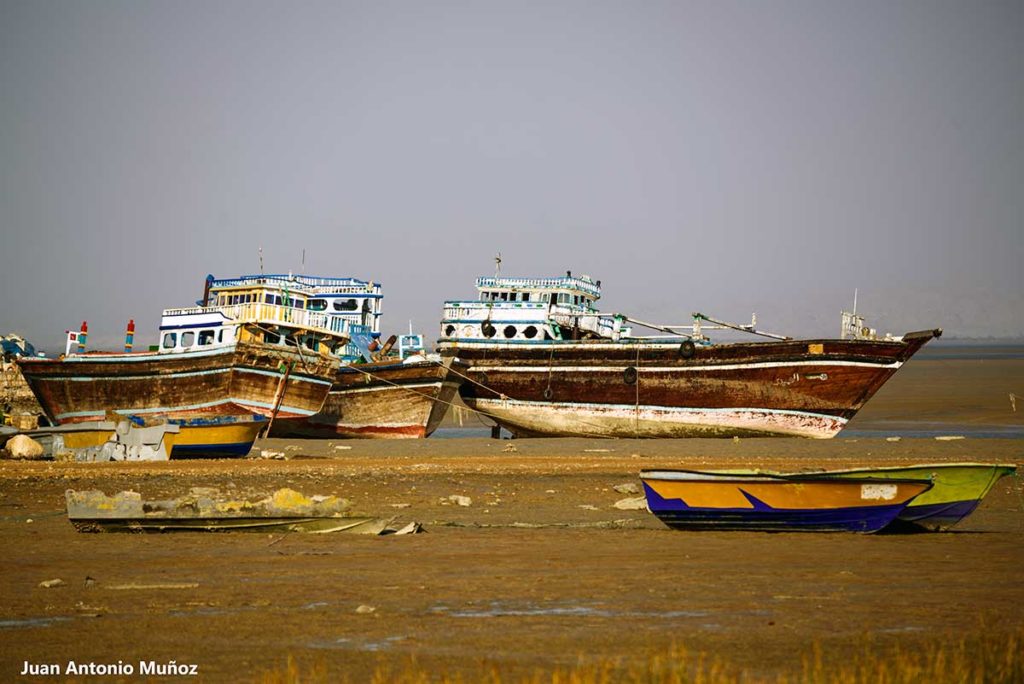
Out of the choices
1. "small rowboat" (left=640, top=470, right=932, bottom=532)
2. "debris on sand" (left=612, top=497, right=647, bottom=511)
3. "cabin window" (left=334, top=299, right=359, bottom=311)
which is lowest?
"debris on sand" (left=612, top=497, right=647, bottom=511)

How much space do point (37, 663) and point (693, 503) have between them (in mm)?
9807

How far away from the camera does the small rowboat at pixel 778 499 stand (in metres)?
16.4

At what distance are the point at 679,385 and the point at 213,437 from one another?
1758cm

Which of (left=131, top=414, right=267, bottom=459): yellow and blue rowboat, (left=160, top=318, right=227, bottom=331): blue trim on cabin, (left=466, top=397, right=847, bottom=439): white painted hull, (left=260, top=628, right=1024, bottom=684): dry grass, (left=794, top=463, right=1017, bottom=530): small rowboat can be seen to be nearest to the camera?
(left=260, top=628, right=1024, bottom=684): dry grass

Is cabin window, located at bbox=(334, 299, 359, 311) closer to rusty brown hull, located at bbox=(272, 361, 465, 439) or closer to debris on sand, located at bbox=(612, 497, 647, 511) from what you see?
rusty brown hull, located at bbox=(272, 361, 465, 439)

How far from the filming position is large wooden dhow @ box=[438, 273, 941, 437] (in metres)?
39.1

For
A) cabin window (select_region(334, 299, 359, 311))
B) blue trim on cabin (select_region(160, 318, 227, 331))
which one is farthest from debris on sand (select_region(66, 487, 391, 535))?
cabin window (select_region(334, 299, 359, 311))

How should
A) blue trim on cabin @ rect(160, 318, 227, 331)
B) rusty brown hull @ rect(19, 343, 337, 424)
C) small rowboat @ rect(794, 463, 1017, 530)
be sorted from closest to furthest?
1. small rowboat @ rect(794, 463, 1017, 530)
2. rusty brown hull @ rect(19, 343, 337, 424)
3. blue trim on cabin @ rect(160, 318, 227, 331)

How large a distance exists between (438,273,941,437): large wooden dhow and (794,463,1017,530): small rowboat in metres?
22.5

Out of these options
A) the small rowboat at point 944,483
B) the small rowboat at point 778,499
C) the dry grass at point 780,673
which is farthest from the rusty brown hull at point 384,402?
the dry grass at point 780,673

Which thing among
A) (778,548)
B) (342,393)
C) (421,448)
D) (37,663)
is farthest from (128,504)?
(342,393)

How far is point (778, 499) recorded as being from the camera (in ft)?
54.7

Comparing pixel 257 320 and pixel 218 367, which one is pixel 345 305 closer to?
pixel 257 320

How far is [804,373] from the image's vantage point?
39.2 metres
